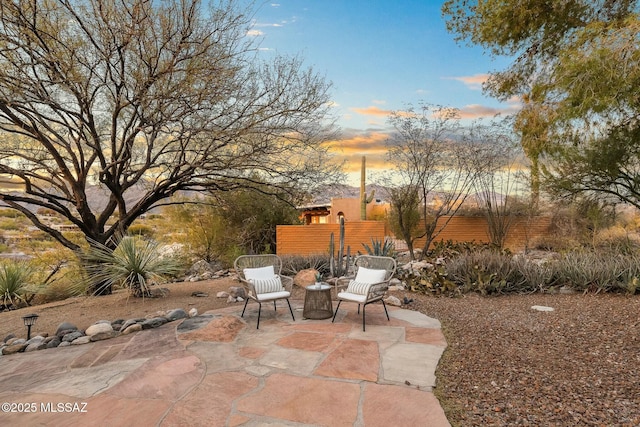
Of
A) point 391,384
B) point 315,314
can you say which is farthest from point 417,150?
point 391,384

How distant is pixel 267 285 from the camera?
5480 mm

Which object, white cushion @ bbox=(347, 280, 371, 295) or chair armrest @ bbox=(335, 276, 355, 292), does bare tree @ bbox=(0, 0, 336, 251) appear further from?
white cushion @ bbox=(347, 280, 371, 295)

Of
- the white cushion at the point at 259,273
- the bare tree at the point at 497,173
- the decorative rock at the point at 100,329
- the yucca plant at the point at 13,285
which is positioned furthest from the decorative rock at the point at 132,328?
the bare tree at the point at 497,173

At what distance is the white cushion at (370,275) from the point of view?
5.37 metres

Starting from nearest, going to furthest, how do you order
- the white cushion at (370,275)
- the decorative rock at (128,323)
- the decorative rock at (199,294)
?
1. the decorative rock at (128,323)
2. the white cushion at (370,275)
3. the decorative rock at (199,294)

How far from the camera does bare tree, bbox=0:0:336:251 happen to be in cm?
573

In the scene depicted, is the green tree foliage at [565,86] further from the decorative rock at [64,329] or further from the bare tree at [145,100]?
the decorative rock at [64,329]

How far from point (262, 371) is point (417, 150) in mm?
8801

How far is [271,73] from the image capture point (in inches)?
291

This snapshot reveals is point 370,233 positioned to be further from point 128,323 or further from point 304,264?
point 128,323

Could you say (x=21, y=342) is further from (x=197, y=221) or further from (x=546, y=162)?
(x=546, y=162)

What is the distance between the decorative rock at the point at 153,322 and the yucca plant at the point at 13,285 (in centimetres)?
438

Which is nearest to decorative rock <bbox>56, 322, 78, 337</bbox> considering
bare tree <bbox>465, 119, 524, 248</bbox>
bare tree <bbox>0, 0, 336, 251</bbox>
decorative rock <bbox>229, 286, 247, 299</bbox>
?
decorative rock <bbox>229, 286, 247, 299</bbox>

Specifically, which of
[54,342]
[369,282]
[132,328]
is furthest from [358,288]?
[54,342]
